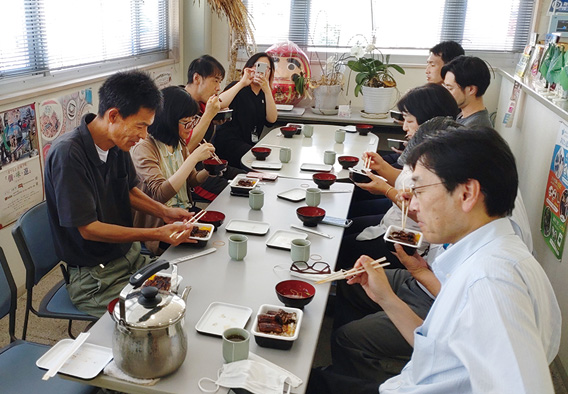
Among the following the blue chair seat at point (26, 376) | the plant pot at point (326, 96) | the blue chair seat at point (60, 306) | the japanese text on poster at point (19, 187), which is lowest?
the blue chair seat at point (60, 306)

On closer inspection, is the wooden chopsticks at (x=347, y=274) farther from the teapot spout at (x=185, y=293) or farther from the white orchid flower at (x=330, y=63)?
the white orchid flower at (x=330, y=63)

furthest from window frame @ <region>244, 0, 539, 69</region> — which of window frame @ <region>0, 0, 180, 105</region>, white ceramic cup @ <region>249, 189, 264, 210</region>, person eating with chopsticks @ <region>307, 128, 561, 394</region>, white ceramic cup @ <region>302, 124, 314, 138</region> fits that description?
person eating with chopsticks @ <region>307, 128, 561, 394</region>

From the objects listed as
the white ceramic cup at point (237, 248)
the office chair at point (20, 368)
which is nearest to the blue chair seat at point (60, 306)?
the office chair at point (20, 368)

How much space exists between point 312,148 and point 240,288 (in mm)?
1943

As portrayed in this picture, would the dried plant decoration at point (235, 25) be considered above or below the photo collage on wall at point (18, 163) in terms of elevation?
above

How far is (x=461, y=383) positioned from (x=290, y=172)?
1.98m

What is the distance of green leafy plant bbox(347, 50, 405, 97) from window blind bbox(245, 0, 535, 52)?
35 centimetres

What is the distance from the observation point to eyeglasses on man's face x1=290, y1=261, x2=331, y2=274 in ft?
5.73

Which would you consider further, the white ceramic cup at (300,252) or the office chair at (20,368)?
the white ceramic cup at (300,252)

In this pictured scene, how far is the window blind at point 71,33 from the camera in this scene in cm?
285

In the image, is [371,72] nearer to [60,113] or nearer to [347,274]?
[60,113]

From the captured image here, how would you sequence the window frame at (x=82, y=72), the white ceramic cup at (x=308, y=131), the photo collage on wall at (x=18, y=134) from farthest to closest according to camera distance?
the white ceramic cup at (x=308, y=131)
the window frame at (x=82, y=72)
the photo collage on wall at (x=18, y=134)

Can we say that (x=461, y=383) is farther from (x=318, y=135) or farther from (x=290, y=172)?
(x=318, y=135)

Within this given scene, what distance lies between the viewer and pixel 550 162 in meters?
2.81
